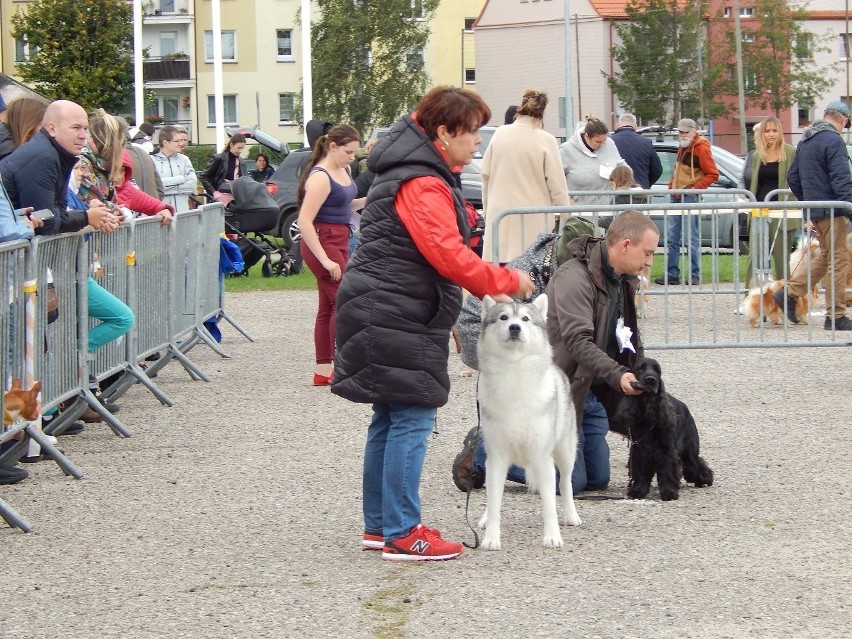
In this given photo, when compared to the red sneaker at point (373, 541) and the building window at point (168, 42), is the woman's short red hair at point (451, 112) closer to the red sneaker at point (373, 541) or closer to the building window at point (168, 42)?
the red sneaker at point (373, 541)

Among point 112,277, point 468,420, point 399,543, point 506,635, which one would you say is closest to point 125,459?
point 112,277

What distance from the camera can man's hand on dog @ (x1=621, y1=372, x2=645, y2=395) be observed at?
6832 mm

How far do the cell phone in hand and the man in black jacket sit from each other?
1127cm

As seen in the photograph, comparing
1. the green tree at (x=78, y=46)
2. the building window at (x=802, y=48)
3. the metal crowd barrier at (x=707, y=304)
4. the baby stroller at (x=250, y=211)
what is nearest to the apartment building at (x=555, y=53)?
the building window at (x=802, y=48)

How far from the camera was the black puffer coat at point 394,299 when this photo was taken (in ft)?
18.9

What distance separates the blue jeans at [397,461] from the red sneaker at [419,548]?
35mm

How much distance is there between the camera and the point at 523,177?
11641 millimetres

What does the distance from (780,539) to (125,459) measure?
4.02 meters

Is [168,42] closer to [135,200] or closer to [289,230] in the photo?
[289,230]

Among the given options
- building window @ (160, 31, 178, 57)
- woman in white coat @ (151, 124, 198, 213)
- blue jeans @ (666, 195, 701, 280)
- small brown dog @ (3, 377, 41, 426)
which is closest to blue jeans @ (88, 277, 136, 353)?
small brown dog @ (3, 377, 41, 426)

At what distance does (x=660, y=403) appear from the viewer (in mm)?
6961

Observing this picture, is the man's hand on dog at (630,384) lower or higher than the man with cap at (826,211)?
lower

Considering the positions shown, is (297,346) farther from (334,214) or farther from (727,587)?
(727,587)

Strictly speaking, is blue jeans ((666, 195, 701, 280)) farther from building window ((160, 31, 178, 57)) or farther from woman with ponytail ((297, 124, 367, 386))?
building window ((160, 31, 178, 57))
